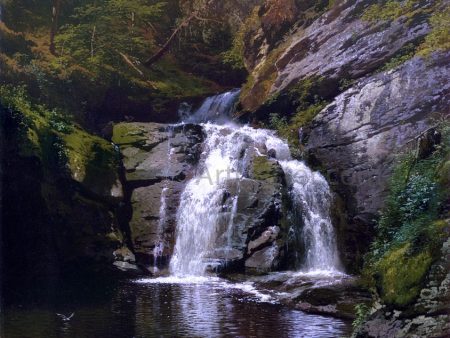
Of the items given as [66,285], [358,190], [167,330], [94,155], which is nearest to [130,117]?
[94,155]

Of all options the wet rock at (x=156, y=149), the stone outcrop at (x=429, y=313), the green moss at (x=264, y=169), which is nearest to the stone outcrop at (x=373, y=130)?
the green moss at (x=264, y=169)

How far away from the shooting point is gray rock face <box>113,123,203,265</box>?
44.5ft

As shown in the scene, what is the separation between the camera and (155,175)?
14750 mm

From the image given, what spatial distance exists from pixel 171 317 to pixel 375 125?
815cm

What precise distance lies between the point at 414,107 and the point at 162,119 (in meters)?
10.5

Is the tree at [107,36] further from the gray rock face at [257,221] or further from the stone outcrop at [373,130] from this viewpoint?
the stone outcrop at [373,130]

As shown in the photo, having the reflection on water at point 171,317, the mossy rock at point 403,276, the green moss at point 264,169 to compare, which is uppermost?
the green moss at point 264,169

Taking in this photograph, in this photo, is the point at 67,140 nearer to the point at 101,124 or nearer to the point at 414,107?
the point at 101,124

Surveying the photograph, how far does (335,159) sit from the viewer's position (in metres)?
13.1

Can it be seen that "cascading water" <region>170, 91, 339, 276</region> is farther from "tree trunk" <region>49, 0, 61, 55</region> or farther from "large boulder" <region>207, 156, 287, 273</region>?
"tree trunk" <region>49, 0, 61, 55</region>

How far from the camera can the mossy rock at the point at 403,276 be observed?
502cm

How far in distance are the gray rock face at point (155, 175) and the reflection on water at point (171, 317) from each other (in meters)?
3.52

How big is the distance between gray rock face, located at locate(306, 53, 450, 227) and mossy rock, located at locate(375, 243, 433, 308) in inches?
246

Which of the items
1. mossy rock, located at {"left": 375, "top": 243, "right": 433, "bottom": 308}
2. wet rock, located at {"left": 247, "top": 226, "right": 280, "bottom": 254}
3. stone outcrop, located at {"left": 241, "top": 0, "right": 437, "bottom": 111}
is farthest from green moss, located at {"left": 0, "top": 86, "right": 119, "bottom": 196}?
mossy rock, located at {"left": 375, "top": 243, "right": 433, "bottom": 308}
